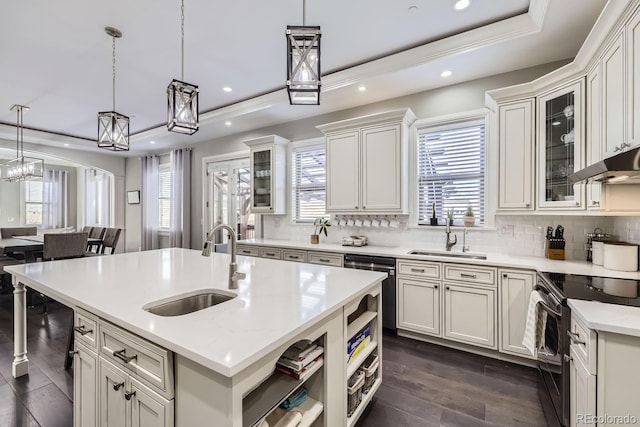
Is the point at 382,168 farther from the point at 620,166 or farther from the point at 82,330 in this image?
the point at 82,330

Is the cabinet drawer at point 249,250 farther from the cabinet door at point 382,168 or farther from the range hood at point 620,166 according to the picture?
the range hood at point 620,166

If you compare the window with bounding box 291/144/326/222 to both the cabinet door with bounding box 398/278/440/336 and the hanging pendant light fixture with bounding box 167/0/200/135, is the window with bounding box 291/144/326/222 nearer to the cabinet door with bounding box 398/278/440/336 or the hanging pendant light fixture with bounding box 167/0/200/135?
the cabinet door with bounding box 398/278/440/336


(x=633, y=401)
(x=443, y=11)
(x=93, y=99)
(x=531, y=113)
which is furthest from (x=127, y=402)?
(x=93, y=99)

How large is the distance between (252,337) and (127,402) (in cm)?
71

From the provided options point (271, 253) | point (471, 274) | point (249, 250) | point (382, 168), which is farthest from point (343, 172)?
point (471, 274)

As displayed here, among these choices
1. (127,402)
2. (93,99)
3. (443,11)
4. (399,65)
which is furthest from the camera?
(93,99)

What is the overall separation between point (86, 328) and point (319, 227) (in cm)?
312

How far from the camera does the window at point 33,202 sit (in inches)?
315

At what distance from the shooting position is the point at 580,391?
4.67ft

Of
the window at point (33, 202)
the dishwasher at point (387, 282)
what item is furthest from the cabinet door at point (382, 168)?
the window at point (33, 202)

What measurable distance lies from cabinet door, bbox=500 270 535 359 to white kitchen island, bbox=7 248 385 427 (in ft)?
4.38

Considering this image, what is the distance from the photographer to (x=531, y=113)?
2607mm

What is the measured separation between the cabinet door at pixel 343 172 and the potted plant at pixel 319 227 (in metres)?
0.39

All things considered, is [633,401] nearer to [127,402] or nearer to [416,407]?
[416,407]
